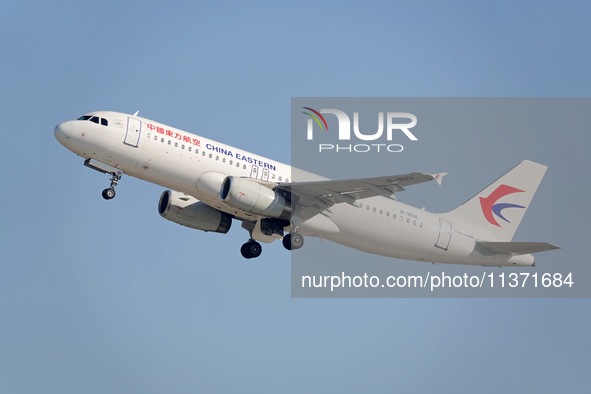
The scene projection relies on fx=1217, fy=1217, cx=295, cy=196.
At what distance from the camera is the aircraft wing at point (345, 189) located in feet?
151

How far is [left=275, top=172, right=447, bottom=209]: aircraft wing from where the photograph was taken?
151ft

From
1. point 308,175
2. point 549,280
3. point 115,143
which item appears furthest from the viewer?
point 549,280

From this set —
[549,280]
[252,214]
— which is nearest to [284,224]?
[252,214]

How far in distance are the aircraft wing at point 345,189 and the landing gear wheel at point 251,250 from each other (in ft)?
14.3

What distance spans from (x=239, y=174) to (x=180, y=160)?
2633 mm

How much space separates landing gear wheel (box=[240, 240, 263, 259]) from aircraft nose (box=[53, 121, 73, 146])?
9.82 metres

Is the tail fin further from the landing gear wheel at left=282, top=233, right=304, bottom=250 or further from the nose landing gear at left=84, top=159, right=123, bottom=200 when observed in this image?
the nose landing gear at left=84, top=159, right=123, bottom=200

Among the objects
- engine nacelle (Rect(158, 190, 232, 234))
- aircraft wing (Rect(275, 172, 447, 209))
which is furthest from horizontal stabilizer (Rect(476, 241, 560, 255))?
engine nacelle (Rect(158, 190, 232, 234))

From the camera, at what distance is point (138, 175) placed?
159 ft

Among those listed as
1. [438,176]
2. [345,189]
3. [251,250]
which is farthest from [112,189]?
[438,176]

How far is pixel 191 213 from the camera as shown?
174 feet

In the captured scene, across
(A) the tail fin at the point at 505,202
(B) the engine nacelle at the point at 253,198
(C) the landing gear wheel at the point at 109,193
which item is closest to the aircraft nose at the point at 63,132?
(C) the landing gear wheel at the point at 109,193

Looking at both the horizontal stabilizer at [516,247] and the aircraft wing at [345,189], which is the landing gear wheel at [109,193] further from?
the horizontal stabilizer at [516,247]

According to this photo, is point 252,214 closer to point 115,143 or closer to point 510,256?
point 115,143
